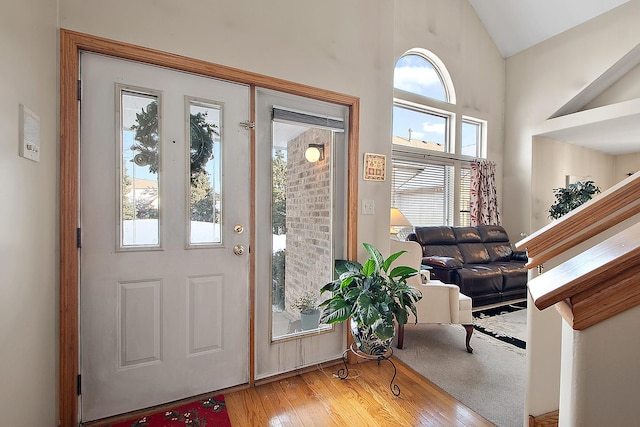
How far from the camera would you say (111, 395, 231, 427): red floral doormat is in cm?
166

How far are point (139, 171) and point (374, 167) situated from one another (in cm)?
165

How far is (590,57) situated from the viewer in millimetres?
4660

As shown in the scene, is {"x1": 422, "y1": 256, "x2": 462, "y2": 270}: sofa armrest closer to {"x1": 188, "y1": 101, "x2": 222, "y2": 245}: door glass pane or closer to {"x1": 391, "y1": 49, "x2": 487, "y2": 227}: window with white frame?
{"x1": 391, "y1": 49, "x2": 487, "y2": 227}: window with white frame

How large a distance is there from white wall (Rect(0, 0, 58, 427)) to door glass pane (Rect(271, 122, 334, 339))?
1.19m

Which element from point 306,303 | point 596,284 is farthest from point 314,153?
point 596,284

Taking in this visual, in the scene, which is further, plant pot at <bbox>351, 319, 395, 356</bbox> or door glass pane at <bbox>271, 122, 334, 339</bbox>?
door glass pane at <bbox>271, 122, 334, 339</bbox>

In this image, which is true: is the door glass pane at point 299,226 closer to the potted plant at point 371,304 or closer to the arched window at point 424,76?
the potted plant at point 371,304

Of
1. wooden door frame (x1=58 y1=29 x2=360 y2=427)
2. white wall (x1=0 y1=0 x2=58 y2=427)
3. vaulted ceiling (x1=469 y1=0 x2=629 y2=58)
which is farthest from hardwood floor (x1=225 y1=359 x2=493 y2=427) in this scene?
vaulted ceiling (x1=469 y1=0 x2=629 y2=58)

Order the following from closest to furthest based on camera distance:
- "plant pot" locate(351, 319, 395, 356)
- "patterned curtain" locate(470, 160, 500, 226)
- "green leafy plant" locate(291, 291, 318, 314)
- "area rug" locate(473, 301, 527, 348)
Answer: "plant pot" locate(351, 319, 395, 356), "green leafy plant" locate(291, 291, 318, 314), "area rug" locate(473, 301, 527, 348), "patterned curtain" locate(470, 160, 500, 226)

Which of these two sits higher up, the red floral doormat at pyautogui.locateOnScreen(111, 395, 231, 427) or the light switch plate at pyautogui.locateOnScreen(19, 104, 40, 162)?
the light switch plate at pyautogui.locateOnScreen(19, 104, 40, 162)

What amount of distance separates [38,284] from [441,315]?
2.66 meters

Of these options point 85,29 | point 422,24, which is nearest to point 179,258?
point 85,29

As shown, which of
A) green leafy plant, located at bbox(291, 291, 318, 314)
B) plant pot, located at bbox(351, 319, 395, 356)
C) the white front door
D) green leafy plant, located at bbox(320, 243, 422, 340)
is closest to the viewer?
the white front door

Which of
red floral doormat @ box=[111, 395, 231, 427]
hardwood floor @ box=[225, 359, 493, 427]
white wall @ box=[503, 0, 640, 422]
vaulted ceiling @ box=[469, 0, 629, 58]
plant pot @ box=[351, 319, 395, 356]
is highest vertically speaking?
vaulted ceiling @ box=[469, 0, 629, 58]
